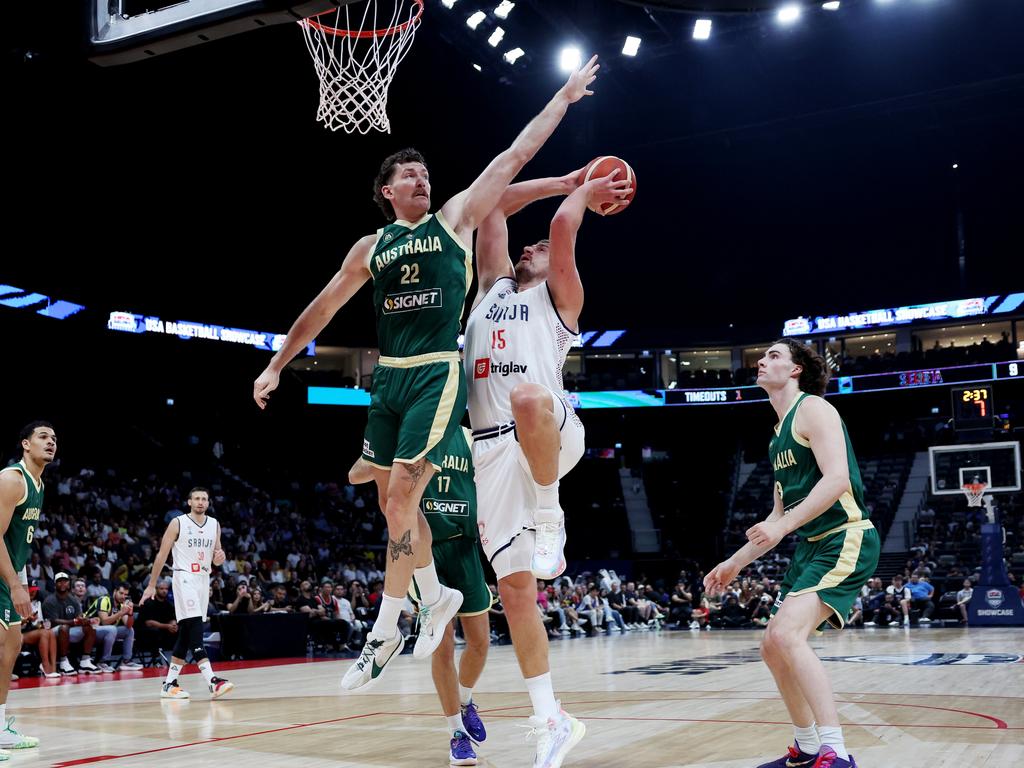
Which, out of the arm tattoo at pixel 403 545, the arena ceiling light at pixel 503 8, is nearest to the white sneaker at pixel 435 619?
the arm tattoo at pixel 403 545

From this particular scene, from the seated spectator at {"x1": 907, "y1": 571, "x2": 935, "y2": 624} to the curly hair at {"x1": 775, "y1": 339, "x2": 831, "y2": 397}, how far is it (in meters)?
17.2

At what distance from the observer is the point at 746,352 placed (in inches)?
1533

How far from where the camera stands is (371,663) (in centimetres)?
429

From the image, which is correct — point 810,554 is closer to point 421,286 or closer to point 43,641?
point 421,286

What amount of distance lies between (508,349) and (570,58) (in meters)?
21.0

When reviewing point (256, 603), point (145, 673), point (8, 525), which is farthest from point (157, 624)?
point (8, 525)

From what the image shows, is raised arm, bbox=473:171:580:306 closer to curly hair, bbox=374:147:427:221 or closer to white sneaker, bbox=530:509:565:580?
curly hair, bbox=374:147:427:221

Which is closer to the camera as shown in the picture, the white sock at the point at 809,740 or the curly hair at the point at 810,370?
the white sock at the point at 809,740

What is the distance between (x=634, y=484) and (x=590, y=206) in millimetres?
32396

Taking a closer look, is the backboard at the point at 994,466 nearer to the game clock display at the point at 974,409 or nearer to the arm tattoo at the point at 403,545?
the game clock display at the point at 974,409

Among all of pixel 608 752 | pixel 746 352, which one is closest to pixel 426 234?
pixel 608 752

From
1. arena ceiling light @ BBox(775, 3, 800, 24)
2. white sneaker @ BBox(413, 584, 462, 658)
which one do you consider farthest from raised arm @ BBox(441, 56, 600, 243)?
arena ceiling light @ BBox(775, 3, 800, 24)

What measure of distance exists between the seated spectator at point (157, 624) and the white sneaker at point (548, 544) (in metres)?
10.1

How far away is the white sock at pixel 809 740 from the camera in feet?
13.6
